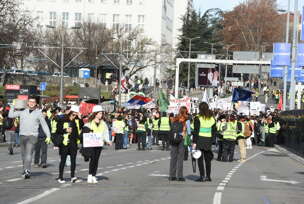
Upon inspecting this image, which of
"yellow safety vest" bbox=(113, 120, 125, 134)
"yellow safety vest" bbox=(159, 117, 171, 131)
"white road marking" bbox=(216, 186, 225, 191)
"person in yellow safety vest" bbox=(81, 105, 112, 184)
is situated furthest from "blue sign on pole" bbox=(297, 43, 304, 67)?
"person in yellow safety vest" bbox=(81, 105, 112, 184)

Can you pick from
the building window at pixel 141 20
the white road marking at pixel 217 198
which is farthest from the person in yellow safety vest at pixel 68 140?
the building window at pixel 141 20

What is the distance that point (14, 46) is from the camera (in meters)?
61.3

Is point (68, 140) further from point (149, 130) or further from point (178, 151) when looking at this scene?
point (149, 130)

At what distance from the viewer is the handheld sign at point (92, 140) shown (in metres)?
16.9

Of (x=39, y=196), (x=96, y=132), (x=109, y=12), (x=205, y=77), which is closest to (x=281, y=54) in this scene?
(x=96, y=132)

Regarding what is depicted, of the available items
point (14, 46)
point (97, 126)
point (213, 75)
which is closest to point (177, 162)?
point (97, 126)

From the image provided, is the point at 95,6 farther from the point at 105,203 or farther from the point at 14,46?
the point at 105,203

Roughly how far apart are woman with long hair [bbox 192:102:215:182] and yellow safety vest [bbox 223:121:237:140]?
11189 mm

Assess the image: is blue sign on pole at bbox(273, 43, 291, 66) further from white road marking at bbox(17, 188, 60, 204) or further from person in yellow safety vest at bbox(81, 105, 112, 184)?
white road marking at bbox(17, 188, 60, 204)

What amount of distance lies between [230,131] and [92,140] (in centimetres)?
1364

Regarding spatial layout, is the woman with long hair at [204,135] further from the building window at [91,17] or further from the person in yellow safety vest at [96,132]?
the building window at [91,17]

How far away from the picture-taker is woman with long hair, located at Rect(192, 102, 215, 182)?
733 inches

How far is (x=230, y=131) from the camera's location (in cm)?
3002

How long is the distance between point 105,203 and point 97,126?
385 centimetres
